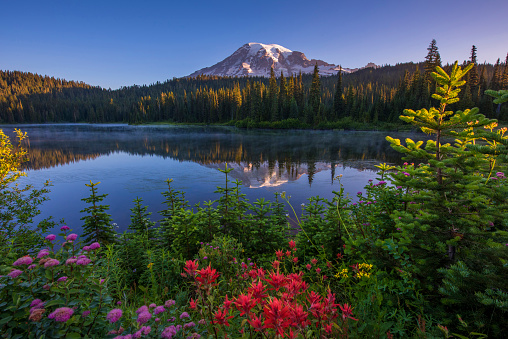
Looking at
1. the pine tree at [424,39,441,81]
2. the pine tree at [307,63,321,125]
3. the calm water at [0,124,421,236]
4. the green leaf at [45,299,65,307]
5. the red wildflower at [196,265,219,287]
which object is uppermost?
the pine tree at [424,39,441,81]

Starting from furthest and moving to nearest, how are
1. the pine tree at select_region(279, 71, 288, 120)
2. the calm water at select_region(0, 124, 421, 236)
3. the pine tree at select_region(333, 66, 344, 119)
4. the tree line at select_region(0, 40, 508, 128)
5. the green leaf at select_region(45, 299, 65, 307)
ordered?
the pine tree at select_region(279, 71, 288, 120)
the pine tree at select_region(333, 66, 344, 119)
the tree line at select_region(0, 40, 508, 128)
the calm water at select_region(0, 124, 421, 236)
the green leaf at select_region(45, 299, 65, 307)

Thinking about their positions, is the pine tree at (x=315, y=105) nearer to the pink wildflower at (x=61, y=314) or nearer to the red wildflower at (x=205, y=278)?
the red wildflower at (x=205, y=278)

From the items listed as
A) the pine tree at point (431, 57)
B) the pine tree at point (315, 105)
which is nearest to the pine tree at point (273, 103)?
the pine tree at point (315, 105)

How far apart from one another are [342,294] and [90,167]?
2396cm

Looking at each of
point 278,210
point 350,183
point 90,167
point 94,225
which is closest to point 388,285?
point 278,210

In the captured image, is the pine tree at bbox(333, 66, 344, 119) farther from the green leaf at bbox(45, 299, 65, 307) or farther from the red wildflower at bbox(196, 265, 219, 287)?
the green leaf at bbox(45, 299, 65, 307)

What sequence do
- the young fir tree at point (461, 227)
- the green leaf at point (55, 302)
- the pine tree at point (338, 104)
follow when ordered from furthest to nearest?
the pine tree at point (338, 104) → the young fir tree at point (461, 227) → the green leaf at point (55, 302)

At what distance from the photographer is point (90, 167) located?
2083cm

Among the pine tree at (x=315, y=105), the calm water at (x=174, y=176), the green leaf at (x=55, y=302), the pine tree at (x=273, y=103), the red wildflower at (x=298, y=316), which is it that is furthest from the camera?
the pine tree at (x=273, y=103)

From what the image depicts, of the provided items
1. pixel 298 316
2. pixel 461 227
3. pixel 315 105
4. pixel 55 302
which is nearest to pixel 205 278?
pixel 298 316

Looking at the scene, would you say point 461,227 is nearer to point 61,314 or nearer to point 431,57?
point 61,314

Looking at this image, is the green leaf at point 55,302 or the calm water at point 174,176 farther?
the calm water at point 174,176

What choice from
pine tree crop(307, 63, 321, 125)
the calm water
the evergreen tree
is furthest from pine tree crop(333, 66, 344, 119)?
the calm water

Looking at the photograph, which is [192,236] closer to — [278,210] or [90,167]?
[278,210]
